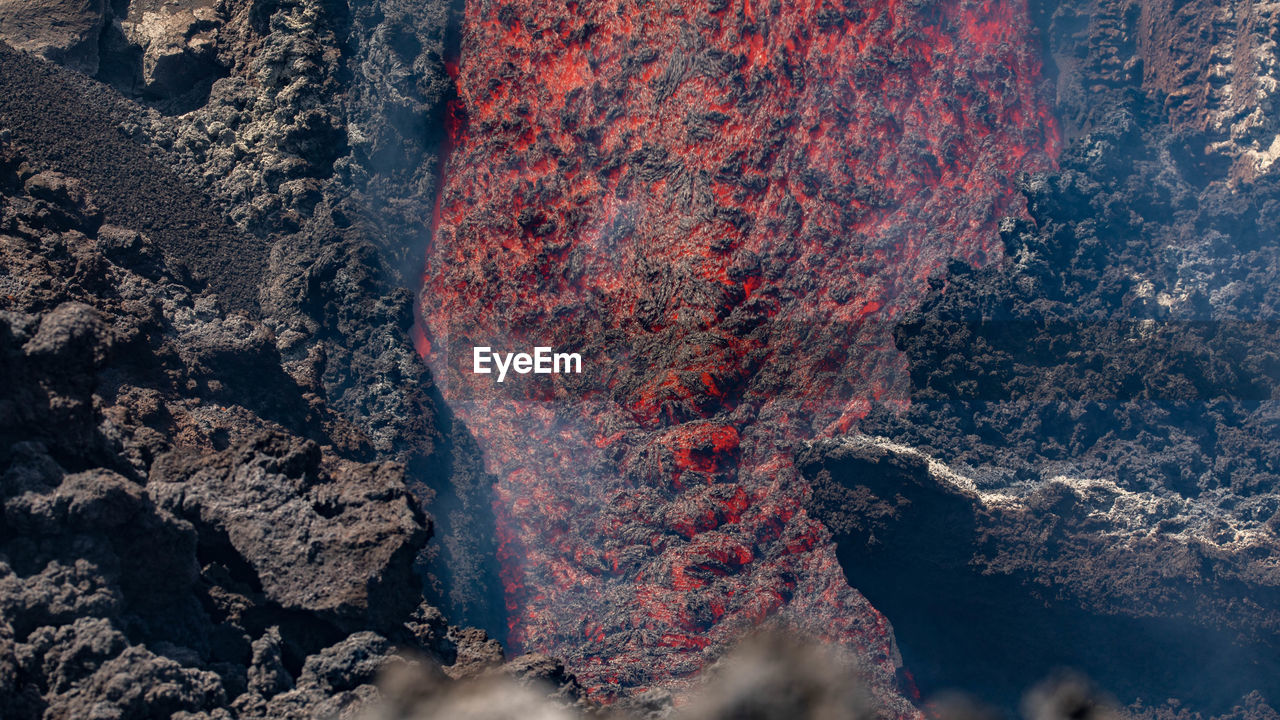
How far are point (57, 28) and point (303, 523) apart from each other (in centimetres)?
1332

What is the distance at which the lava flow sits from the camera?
15484 mm

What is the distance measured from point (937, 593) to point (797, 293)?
222 inches

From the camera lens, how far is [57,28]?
16.6m

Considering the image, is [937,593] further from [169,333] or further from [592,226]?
[169,333]

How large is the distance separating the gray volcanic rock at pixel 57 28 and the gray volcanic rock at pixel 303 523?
11.5m

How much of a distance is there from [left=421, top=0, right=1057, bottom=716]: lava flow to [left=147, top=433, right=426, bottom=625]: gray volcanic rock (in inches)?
273

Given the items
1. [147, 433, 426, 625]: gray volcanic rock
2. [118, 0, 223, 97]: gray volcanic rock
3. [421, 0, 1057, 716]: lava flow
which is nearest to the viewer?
[147, 433, 426, 625]: gray volcanic rock

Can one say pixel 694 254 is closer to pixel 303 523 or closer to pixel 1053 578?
pixel 1053 578

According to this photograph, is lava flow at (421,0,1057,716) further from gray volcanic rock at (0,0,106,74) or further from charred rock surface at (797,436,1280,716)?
gray volcanic rock at (0,0,106,74)

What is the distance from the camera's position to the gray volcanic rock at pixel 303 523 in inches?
334

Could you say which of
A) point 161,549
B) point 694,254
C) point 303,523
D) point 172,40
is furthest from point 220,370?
point 172,40

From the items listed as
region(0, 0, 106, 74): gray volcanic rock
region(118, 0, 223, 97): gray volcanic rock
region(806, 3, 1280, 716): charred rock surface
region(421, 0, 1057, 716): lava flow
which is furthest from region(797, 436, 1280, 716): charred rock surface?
region(0, 0, 106, 74): gray volcanic rock

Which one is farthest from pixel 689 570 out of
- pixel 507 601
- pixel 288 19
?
pixel 288 19

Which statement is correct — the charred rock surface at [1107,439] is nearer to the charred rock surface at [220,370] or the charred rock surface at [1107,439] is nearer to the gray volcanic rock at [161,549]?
the charred rock surface at [220,370]
